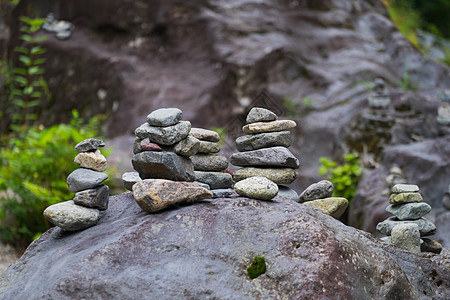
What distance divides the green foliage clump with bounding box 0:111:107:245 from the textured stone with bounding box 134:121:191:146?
3.05 m

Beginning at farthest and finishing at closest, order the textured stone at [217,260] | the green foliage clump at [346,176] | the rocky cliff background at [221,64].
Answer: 1. the rocky cliff background at [221,64]
2. the green foliage clump at [346,176]
3. the textured stone at [217,260]

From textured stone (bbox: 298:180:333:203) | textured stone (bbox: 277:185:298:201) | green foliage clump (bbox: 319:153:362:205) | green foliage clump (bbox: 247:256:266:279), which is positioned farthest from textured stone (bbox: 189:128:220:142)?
green foliage clump (bbox: 319:153:362:205)

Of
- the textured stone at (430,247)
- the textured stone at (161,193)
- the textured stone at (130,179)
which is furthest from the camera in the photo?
the textured stone at (430,247)

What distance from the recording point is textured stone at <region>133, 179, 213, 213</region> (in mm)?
2891

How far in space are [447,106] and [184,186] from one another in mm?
4835

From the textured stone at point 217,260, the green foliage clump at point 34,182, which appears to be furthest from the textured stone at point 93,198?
the green foliage clump at point 34,182

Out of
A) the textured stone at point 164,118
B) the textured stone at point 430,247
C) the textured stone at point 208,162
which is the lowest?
the textured stone at point 430,247

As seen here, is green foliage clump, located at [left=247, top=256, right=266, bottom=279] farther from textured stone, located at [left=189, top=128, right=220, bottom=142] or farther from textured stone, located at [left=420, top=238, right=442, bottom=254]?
textured stone, located at [left=420, top=238, right=442, bottom=254]

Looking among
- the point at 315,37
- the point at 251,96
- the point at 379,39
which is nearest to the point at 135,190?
the point at 251,96

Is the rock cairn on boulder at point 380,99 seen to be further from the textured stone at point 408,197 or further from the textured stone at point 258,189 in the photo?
the textured stone at point 258,189

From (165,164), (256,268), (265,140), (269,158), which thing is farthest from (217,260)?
(265,140)

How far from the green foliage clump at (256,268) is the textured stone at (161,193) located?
585 mm

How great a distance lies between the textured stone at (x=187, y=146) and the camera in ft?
10.1

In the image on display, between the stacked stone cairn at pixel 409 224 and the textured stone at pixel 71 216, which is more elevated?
the textured stone at pixel 71 216
